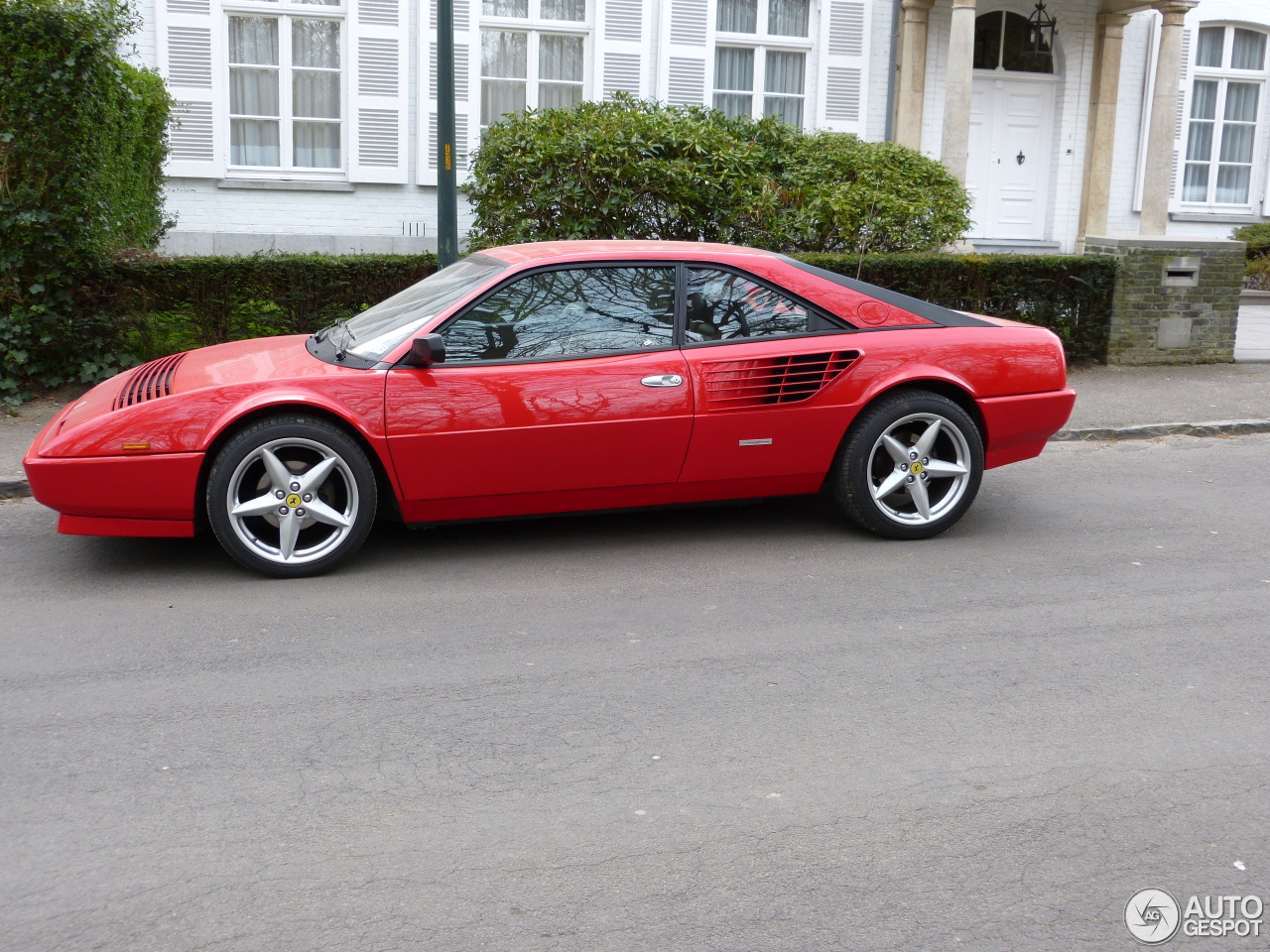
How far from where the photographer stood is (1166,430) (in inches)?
356

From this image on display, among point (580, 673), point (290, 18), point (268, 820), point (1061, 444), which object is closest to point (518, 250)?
point (580, 673)

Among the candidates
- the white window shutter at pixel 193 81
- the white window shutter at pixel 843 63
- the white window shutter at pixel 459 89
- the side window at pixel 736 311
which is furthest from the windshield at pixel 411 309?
the white window shutter at pixel 843 63

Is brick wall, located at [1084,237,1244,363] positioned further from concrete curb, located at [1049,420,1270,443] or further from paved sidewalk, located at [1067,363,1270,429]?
concrete curb, located at [1049,420,1270,443]

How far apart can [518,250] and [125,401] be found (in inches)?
75.8

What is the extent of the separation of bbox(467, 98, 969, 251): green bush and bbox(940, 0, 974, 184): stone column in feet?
16.8

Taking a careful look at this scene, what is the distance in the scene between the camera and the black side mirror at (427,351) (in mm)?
5398

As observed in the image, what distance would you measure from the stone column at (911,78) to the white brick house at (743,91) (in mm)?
31

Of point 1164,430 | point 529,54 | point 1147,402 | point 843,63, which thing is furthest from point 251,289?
point 843,63

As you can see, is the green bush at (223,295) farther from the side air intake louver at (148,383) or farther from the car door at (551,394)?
the car door at (551,394)

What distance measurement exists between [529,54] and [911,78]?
539 cm

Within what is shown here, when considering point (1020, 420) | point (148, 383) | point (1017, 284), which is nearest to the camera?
point (148, 383)

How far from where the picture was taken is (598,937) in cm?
291

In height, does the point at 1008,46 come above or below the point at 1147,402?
above

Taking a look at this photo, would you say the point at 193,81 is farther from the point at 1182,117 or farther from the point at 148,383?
the point at 1182,117
